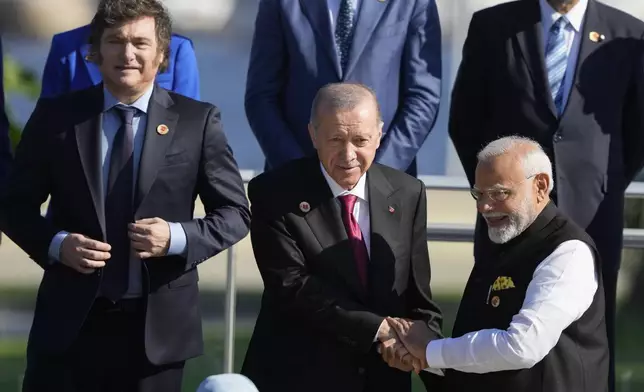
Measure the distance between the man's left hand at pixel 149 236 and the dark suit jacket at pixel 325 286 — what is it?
12.4 inches

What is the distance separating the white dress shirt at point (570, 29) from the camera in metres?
4.21

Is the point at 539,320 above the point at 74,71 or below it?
below

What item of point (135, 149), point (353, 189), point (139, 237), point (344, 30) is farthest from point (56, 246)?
point (344, 30)

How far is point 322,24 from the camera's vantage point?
4.30m

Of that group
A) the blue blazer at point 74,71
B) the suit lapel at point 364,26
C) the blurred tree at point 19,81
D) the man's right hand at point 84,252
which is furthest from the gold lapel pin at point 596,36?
the blurred tree at point 19,81

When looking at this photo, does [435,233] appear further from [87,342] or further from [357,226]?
[87,342]

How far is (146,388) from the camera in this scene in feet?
11.8

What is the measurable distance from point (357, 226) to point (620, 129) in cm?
110

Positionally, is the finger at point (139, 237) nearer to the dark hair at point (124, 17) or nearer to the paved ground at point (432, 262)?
the dark hair at point (124, 17)

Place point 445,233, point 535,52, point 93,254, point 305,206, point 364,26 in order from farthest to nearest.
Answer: point 445,233 < point 364,26 < point 535,52 < point 305,206 < point 93,254

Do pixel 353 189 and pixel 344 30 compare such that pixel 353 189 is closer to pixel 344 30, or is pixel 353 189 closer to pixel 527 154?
pixel 527 154

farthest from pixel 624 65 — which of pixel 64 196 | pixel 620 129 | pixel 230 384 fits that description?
pixel 230 384

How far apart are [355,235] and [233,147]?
4.45ft

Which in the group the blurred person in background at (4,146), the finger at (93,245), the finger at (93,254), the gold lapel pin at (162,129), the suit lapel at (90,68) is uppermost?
the suit lapel at (90,68)
